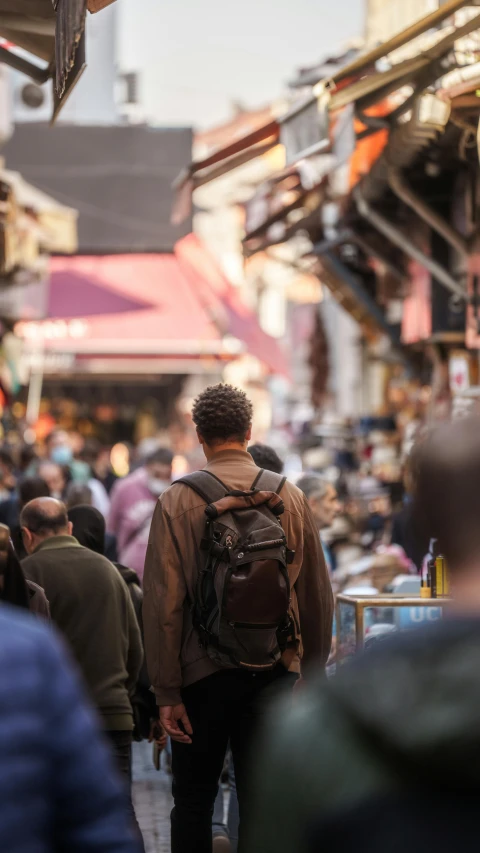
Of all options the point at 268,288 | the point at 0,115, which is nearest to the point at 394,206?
the point at 0,115

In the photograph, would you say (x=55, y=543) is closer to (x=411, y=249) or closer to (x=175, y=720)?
(x=175, y=720)

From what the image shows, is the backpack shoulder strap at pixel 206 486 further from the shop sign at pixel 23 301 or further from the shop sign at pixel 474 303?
the shop sign at pixel 23 301

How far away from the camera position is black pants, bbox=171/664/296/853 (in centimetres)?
468

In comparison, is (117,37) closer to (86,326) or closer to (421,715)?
(86,326)

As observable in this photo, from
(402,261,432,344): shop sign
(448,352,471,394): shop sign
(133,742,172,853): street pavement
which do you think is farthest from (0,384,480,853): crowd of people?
(402,261,432,344): shop sign

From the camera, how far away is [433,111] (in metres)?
8.33

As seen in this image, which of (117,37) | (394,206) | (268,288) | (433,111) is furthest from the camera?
(268,288)

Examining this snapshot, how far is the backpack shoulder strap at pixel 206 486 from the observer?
4.79m

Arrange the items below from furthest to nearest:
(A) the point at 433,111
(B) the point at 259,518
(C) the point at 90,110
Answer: (C) the point at 90,110, (A) the point at 433,111, (B) the point at 259,518

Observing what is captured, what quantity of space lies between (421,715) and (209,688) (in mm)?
3025

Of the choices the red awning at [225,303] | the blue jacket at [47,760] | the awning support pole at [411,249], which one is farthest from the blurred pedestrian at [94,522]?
the red awning at [225,303]

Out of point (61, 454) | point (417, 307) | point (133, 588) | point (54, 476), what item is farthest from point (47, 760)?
point (61, 454)

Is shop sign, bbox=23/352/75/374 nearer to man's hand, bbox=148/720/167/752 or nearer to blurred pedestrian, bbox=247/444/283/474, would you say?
blurred pedestrian, bbox=247/444/283/474

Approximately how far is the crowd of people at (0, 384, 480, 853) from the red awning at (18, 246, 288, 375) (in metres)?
10.0
